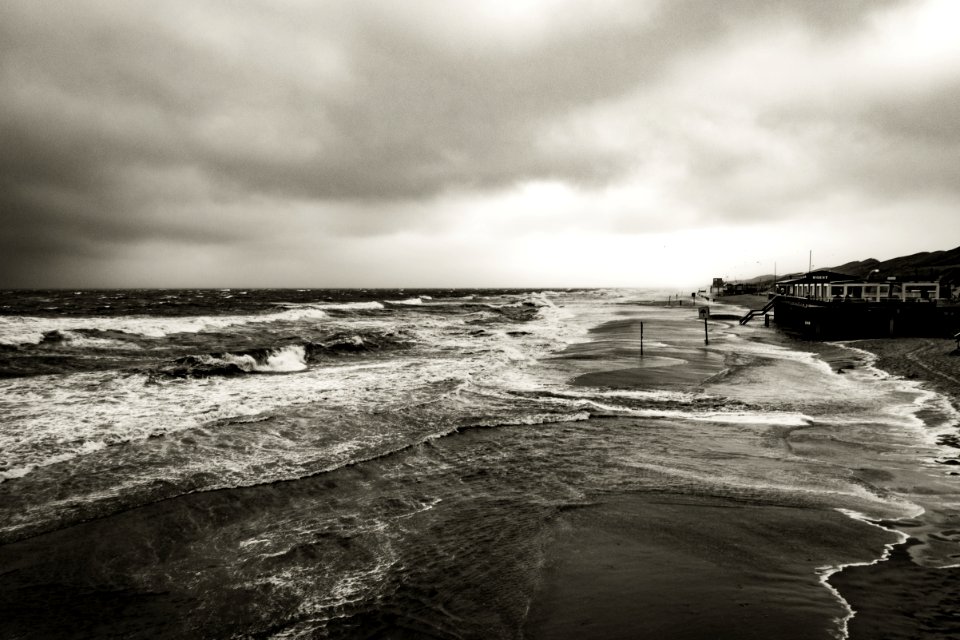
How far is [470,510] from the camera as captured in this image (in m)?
7.89

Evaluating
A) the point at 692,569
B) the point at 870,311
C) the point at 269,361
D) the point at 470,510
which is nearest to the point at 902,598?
the point at 692,569

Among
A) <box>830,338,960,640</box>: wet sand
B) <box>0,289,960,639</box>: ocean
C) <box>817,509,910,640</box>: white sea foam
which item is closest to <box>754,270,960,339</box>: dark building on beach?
<box>0,289,960,639</box>: ocean

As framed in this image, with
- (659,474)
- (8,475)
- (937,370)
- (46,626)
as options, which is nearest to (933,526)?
(659,474)

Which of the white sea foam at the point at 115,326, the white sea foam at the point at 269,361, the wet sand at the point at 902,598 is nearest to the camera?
the wet sand at the point at 902,598

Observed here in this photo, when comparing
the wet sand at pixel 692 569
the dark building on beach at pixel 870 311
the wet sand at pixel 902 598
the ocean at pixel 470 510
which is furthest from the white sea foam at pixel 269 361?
the dark building on beach at pixel 870 311

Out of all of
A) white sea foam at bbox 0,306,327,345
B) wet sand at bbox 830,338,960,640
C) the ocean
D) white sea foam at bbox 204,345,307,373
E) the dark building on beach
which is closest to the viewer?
wet sand at bbox 830,338,960,640

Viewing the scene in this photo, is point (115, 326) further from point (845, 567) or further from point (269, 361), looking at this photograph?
point (845, 567)

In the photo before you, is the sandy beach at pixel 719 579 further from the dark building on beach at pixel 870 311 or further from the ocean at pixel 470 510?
the dark building on beach at pixel 870 311

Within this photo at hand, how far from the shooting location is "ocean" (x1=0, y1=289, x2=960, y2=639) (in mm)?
5293

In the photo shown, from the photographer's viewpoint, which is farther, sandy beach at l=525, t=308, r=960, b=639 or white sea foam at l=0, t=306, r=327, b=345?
white sea foam at l=0, t=306, r=327, b=345

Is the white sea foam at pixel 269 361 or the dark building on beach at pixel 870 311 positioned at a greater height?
the dark building on beach at pixel 870 311

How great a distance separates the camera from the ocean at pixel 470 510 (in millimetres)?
5293

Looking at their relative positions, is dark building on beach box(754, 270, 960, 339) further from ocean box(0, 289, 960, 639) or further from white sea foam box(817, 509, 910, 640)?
white sea foam box(817, 509, 910, 640)

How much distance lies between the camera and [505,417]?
13914mm
